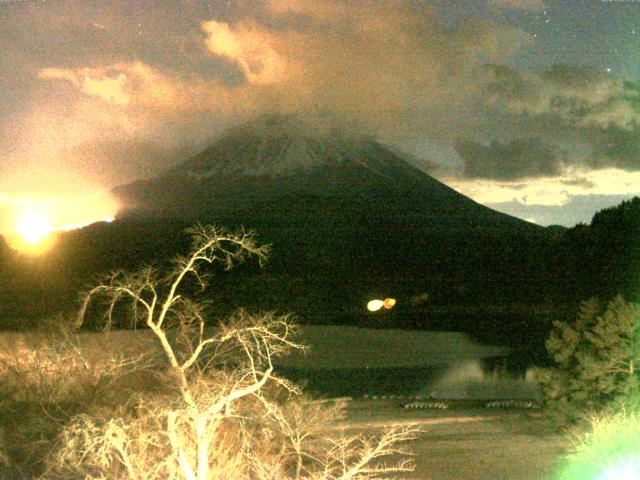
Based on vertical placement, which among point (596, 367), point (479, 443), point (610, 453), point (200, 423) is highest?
point (200, 423)

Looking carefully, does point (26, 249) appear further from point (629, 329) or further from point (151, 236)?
point (629, 329)

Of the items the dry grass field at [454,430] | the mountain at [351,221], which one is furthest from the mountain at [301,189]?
the dry grass field at [454,430]

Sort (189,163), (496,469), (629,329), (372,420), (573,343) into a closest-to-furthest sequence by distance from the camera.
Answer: (496,469) < (629,329) < (573,343) < (372,420) < (189,163)

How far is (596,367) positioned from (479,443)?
3154mm

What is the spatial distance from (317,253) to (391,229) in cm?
2428

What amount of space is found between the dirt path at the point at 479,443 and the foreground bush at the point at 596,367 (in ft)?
2.93

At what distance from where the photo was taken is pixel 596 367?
1633cm

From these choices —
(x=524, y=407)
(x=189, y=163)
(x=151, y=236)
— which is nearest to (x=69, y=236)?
(x=151, y=236)

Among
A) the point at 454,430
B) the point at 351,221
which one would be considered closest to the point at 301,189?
the point at 351,221

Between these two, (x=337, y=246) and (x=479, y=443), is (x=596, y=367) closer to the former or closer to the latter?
(x=479, y=443)

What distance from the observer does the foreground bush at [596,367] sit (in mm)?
15789

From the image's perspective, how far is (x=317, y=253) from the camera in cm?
7781

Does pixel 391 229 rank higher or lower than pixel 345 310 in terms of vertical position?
higher

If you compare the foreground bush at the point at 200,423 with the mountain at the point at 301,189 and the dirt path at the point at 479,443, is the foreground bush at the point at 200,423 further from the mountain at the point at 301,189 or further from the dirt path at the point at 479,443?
the mountain at the point at 301,189
